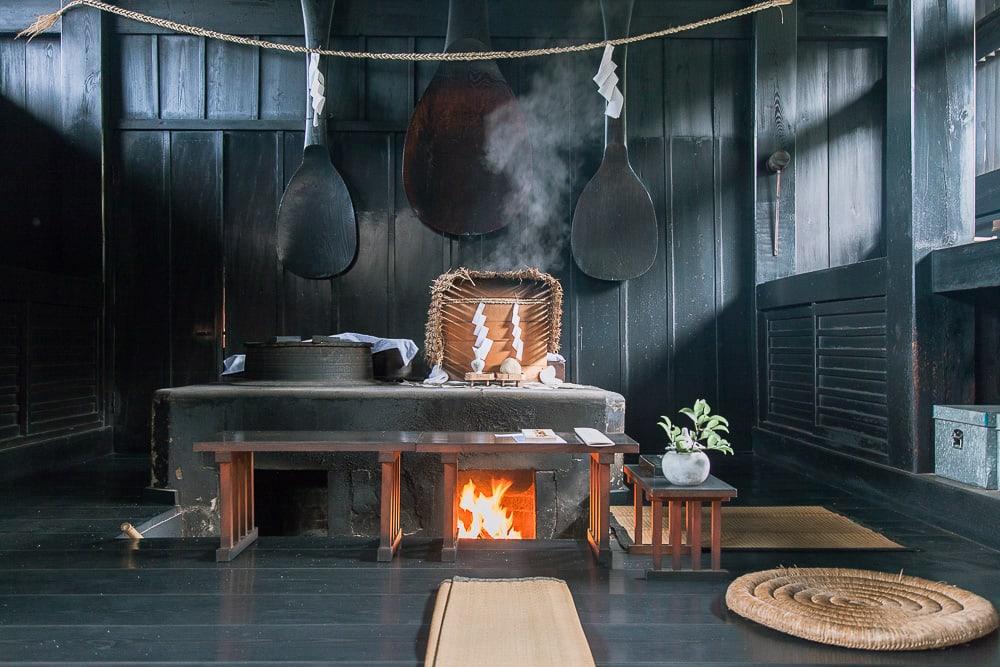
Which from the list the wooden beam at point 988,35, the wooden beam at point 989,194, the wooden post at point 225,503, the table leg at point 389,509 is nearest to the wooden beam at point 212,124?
the wooden post at point 225,503

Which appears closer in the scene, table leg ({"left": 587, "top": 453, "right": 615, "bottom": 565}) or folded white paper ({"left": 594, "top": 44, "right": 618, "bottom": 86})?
table leg ({"left": 587, "top": 453, "right": 615, "bottom": 565})

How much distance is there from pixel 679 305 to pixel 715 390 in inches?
27.5

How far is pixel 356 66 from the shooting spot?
18.7 feet

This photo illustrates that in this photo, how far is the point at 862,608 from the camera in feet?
7.60

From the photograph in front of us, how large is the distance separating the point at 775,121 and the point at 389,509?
13.8ft

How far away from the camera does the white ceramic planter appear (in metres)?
2.80

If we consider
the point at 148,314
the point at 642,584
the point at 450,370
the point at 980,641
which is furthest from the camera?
the point at 148,314

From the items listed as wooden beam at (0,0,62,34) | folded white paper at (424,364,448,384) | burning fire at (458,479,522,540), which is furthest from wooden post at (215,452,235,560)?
wooden beam at (0,0,62,34)

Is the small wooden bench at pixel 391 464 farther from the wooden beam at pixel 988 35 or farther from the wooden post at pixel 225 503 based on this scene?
the wooden beam at pixel 988 35

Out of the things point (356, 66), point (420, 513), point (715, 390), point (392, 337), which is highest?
point (356, 66)

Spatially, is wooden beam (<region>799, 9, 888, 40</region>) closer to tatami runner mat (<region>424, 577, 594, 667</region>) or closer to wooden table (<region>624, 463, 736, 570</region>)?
wooden table (<region>624, 463, 736, 570</region>)

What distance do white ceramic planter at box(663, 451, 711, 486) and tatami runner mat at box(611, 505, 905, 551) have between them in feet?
1.75

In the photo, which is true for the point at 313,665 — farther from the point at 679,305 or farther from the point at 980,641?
the point at 679,305

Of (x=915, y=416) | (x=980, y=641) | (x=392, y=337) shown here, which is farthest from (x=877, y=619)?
(x=392, y=337)
